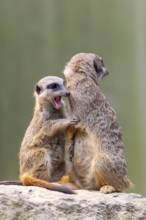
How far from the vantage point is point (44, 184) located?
4180mm

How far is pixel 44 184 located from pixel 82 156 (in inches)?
16.9

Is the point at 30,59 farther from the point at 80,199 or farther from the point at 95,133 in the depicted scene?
the point at 80,199

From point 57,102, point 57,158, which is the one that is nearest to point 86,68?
point 57,102

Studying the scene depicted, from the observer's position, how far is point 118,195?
422 centimetres

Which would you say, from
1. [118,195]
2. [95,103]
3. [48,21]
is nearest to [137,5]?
[48,21]

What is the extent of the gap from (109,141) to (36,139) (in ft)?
1.30

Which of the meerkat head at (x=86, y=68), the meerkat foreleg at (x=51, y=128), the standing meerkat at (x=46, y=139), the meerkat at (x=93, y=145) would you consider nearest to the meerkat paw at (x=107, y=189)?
the meerkat at (x=93, y=145)

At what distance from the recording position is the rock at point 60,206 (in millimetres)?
3895

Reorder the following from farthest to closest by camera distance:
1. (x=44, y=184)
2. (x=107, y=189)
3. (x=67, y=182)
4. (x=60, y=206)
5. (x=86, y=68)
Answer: (x=86, y=68)
(x=67, y=182)
(x=107, y=189)
(x=44, y=184)
(x=60, y=206)

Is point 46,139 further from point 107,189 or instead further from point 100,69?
point 100,69

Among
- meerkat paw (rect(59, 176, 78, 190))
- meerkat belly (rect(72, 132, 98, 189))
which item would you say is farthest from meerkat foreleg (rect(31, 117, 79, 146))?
meerkat paw (rect(59, 176, 78, 190))

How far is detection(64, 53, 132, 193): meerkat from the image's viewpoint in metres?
4.46

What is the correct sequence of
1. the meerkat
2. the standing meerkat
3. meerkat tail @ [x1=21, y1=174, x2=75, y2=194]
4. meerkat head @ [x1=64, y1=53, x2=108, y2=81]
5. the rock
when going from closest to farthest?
the rock
meerkat tail @ [x1=21, y1=174, x2=75, y2=194]
the standing meerkat
the meerkat
meerkat head @ [x1=64, y1=53, x2=108, y2=81]

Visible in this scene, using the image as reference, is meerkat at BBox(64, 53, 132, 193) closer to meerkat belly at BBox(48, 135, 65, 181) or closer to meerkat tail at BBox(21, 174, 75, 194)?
meerkat belly at BBox(48, 135, 65, 181)
